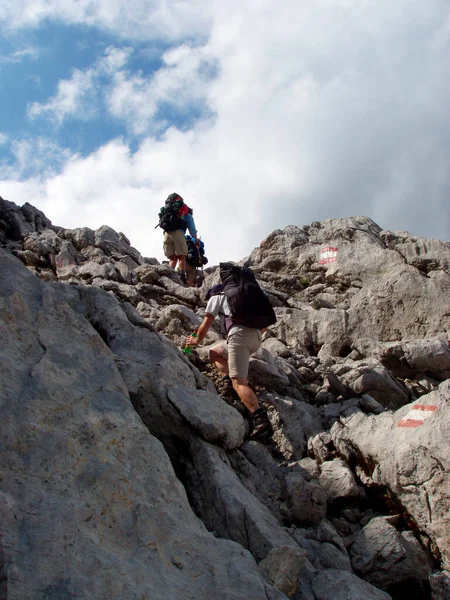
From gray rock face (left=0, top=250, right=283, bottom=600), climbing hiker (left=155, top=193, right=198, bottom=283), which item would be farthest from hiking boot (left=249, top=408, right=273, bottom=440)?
climbing hiker (left=155, top=193, right=198, bottom=283)

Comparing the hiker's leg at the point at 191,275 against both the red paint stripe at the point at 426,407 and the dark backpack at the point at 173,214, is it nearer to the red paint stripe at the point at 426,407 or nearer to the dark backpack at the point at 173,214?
the dark backpack at the point at 173,214

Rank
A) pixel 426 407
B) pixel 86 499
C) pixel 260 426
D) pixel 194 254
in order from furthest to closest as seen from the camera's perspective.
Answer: pixel 194 254 < pixel 260 426 < pixel 426 407 < pixel 86 499

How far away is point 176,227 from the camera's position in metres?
19.6

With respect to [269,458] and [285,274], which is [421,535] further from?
[285,274]

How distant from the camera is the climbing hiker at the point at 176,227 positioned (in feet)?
64.3

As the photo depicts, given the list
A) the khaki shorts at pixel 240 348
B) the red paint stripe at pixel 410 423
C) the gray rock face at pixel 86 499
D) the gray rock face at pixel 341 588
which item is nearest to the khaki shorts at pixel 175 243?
the khaki shorts at pixel 240 348

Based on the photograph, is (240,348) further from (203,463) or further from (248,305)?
(203,463)

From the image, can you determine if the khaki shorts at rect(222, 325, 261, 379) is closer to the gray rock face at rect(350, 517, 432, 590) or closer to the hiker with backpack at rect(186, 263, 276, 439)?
the hiker with backpack at rect(186, 263, 276, 439)

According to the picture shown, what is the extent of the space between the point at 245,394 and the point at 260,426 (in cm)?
66

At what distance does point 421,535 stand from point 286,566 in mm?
2783

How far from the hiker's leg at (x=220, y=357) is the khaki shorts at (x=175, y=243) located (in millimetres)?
9500

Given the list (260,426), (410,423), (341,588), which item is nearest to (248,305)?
(260,426)

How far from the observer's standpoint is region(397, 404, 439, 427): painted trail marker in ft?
28.4

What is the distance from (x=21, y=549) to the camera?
193 inches
